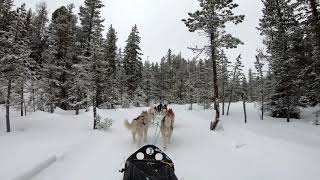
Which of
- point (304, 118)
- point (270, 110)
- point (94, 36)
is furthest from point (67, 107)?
point (304, 118)

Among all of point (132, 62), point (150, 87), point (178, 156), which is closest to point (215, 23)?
point (178, 156)

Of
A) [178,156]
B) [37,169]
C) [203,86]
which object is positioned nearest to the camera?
[37,169]

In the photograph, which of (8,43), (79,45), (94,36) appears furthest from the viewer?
(79,45)

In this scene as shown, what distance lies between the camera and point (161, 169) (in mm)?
7766

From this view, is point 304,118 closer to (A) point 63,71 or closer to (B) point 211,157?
(B) point 211,157

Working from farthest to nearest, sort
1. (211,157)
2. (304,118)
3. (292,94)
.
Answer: (304,118), (292,94), (211,157)

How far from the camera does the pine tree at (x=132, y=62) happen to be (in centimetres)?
4847

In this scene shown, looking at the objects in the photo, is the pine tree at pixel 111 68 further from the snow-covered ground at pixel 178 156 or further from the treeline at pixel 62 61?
the snow-covered ground at pixel 178 156

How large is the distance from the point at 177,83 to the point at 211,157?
58330 mm

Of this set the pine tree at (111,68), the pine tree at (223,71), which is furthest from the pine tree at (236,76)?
the pine tree at (111,68)

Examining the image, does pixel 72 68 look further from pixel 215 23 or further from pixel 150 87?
pixel 150 87

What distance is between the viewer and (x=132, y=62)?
1906 inches

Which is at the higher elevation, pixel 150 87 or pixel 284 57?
pixel 284 57

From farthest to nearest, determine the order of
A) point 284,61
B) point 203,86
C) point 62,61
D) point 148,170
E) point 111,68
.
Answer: point 203,86
point 111,68
point 62,61
point 284,61
point 148,170
